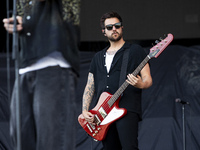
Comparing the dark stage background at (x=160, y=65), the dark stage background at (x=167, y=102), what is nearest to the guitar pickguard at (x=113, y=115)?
the dark stage background at (x=160, y=65)

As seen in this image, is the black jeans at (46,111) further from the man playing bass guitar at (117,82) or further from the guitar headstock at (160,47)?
the guitar headstock at (160,47)

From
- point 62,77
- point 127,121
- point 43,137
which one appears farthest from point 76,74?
point 127,121

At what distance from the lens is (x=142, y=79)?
3.23m

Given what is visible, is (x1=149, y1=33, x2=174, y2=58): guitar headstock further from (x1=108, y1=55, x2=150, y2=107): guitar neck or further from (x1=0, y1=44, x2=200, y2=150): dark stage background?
(x1=0, y1=44, x2=200, y2=150): dark stage background

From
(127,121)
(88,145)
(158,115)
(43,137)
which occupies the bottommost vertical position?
(88,145)

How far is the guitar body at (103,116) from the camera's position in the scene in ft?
10.6

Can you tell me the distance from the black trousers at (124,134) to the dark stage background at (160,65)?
5.65 feet

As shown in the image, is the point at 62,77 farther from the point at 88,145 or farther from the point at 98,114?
the point at 88,145

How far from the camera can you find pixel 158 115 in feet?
17.0

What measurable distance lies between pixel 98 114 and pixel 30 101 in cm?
161

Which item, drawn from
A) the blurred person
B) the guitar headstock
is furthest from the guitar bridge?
the blurred person

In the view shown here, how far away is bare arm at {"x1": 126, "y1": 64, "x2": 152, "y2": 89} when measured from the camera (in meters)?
3.04

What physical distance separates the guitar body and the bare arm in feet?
0.84

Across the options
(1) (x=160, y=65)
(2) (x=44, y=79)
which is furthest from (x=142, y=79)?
(1) (x=160, y=65)
